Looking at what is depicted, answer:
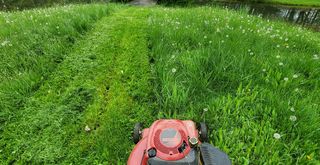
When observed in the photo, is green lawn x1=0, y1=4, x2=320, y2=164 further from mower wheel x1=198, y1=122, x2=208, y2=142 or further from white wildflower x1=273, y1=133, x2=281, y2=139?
mower wheel x1=198, y1=122, x2=208, y2=142

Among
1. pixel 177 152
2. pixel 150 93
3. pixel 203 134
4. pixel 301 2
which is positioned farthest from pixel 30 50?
pixel 301 2

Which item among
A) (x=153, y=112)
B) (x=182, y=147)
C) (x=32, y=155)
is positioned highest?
(x=182, y=147)

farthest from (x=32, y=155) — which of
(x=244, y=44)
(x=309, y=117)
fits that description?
(x=244, y=44)

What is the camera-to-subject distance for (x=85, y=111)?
3725 millimetres

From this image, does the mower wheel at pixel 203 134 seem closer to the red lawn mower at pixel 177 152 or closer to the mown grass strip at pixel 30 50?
the red lawn mower at pixel 177 152

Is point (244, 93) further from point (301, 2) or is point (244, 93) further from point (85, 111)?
point (301, 2)

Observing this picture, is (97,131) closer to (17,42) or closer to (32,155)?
(32,155)

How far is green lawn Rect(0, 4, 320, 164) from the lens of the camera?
3.07m

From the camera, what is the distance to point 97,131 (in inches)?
134

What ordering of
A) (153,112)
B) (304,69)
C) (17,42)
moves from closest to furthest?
(153,112), (304,69), (17,42)

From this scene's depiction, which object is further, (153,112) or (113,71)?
(113,71)

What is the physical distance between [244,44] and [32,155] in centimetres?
422

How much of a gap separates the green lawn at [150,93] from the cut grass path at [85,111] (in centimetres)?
2

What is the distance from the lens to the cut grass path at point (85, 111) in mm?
3129
